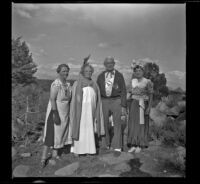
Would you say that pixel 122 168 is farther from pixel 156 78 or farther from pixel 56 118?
pixel 156 78

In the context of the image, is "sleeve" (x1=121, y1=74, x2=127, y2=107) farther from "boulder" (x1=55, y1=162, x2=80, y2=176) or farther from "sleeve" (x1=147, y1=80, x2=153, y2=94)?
"boulder" (x1=55, y1=162, x2=80, y2=176)

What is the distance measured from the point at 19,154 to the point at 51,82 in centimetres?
175

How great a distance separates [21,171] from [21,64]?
237cm

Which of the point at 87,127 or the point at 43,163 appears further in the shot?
the point at 87,127

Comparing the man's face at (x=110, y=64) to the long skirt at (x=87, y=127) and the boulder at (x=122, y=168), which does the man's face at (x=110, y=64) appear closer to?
the long skirt at (x=87, y=127)

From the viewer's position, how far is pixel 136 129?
6223mm

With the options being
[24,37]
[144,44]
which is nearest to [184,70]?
[144,44]

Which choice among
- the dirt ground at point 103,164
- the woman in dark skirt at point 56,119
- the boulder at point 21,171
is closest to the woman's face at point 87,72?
the woman in dark skirt at point 56,119

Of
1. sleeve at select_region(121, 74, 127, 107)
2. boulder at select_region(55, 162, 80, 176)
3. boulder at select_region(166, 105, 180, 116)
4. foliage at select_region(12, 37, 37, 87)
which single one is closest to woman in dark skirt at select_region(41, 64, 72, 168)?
boulder at select_region(55, 162, 80, 176)

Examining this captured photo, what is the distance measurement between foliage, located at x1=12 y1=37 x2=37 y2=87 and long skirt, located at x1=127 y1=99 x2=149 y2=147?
2453 millimetres

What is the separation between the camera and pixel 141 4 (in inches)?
243

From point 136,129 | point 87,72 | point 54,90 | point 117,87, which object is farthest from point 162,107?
point 54,90


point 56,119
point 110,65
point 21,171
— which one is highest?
point 110,65

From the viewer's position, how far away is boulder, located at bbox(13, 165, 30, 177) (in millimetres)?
5918
